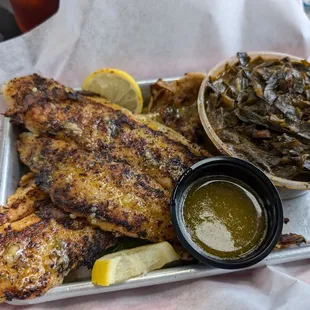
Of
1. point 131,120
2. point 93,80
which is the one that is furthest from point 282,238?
point 93,80

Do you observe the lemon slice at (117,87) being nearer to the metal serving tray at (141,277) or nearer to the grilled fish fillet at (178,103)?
the grilled fish fillet at (178,103)

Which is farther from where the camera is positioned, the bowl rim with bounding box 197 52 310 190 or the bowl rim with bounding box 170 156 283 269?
the bowl rim with bounding box 197 52 310 190

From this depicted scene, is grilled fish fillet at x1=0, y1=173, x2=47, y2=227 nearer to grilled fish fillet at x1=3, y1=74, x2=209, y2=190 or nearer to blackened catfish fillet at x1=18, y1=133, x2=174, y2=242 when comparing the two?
blackened catfish fillet at x1=18, y1=133, x2=174, y2=242

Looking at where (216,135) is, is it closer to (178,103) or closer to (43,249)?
(178,103)

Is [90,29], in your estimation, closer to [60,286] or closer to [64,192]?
[64,192]

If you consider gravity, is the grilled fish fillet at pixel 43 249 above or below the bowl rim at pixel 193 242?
below

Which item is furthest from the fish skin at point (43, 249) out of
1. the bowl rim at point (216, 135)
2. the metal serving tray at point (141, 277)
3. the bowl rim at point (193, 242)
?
the bowl rim at point (216, 135)

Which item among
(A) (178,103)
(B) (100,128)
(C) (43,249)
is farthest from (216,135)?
(C) (43,249)

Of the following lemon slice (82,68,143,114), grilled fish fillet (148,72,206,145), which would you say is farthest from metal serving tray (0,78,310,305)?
grilled fish fillet (148,72,206,145)
